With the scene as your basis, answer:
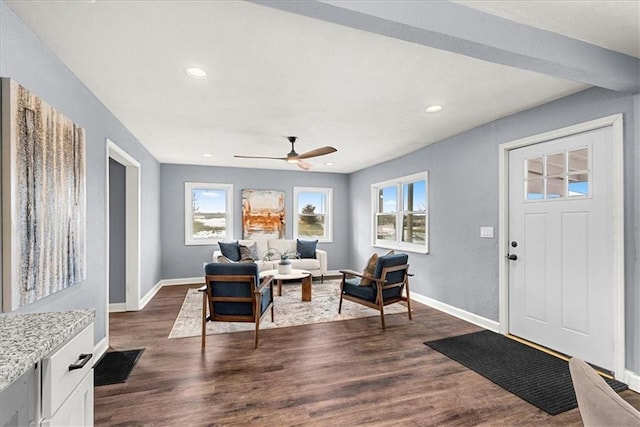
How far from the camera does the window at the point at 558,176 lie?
294cm

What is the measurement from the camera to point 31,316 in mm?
1294

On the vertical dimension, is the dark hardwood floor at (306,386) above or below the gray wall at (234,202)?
below

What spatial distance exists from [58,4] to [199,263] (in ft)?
18.4

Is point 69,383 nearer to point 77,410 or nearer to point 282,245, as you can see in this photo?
point 77,410

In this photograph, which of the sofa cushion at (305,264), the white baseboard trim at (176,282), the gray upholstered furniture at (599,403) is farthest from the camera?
the sofa cushion at (305,264)

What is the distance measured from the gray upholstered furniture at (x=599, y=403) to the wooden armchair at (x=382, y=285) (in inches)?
116

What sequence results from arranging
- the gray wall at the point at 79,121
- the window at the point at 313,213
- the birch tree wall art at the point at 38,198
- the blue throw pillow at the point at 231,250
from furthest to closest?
the window at the point at 313,213 < the blue throw pillow at the point at 231,250 < the gray wall at the point at 79,121 < the birch tree wall art at the point at 38,198

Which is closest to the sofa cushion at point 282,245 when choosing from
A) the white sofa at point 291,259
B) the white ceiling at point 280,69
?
the white sofa at point 291,259

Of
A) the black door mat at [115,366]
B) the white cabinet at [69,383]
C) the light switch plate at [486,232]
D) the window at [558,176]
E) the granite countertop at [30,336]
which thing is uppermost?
the window at [558,176]

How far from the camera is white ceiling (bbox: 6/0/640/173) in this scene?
1.85 metres

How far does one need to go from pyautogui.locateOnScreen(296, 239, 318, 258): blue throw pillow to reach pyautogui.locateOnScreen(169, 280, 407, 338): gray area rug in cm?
108

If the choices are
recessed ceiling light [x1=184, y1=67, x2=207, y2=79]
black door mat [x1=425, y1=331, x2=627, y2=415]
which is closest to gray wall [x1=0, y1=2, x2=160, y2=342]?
recessed ceiling light [x1=184, y1=67, x2=207, y2=79]

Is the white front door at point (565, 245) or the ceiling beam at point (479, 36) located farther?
the white front door at point (565, 245)

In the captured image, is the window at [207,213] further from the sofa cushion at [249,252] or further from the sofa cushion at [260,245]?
the sofa cushion at [249,252]
